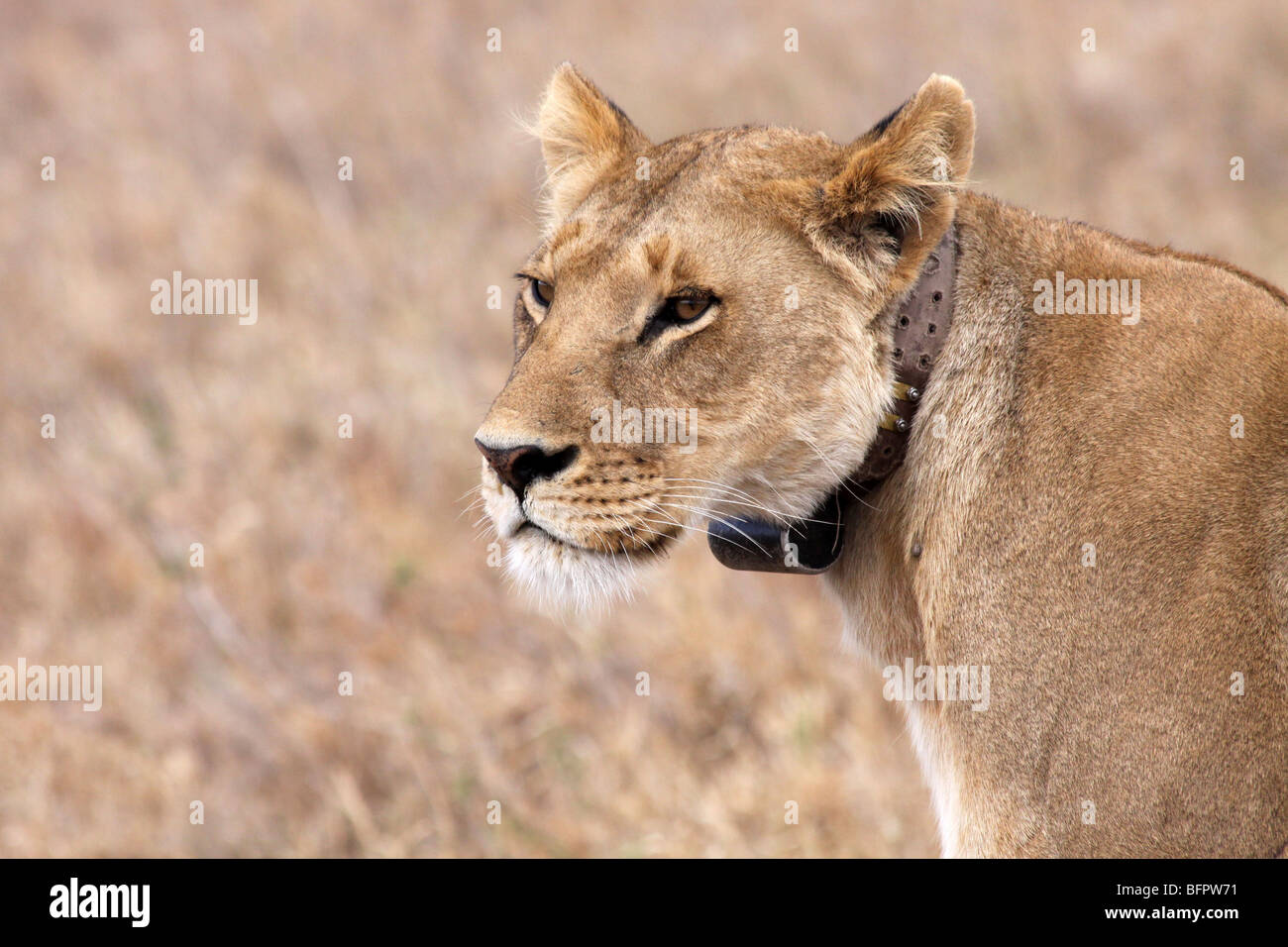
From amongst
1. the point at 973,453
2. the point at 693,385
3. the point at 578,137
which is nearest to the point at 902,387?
the point at 973,453

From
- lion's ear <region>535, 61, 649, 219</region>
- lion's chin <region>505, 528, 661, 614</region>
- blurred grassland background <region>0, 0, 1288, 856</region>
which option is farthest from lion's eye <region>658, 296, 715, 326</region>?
blurred grassland background <region>0, 0, 1288, 856</region>

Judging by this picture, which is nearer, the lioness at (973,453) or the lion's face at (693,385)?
the lioness at (973,453)

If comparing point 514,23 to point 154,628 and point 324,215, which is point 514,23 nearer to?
point 324,215

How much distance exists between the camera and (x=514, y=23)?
47.8 feet

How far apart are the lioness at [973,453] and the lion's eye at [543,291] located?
37 mm

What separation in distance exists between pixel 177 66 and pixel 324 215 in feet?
12.6

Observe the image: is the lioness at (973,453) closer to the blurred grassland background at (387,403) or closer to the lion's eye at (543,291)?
the lion's eye at (543,291)

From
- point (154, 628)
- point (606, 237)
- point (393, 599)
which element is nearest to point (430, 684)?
point (393, 599)

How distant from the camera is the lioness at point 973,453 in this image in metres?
2.77

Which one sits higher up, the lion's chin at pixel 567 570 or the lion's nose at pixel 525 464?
the lion's nose at pixel 525 464

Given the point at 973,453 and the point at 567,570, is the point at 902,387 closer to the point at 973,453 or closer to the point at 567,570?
the point at 973,453

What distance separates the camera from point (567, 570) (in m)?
3.18

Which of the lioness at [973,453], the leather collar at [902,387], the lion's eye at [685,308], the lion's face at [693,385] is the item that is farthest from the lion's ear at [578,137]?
the leather collar at [902,387]

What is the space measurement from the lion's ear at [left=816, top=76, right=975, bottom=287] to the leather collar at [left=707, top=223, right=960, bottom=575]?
83mm
